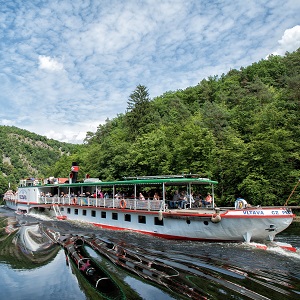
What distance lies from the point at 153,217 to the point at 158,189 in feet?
28.4

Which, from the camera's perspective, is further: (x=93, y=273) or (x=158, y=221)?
(x=158, y=221)

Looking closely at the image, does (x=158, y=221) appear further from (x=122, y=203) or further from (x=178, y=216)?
(x=122, y=203)

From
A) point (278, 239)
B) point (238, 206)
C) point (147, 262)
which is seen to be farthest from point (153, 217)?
point (278, 239)

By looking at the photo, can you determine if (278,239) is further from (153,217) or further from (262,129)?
(262,129)

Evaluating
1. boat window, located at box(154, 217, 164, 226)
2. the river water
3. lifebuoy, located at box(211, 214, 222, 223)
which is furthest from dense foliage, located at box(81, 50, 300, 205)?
the river water

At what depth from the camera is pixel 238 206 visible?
58.7 ft

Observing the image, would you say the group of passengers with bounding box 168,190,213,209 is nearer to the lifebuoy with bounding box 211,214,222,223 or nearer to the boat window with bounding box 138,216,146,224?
the boat window with bounding box 138,216,146,224

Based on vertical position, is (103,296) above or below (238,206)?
below

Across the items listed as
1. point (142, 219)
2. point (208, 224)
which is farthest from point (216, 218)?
point (142, 219)

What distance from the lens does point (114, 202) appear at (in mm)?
22906

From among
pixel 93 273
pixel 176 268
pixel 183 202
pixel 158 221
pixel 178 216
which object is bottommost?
pixel 176 268

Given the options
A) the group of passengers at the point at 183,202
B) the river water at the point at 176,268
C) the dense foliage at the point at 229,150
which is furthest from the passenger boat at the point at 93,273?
the dense foliage at the point at 229,150

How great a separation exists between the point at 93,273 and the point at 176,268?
11.0ft

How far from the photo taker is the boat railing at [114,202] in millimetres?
19516
